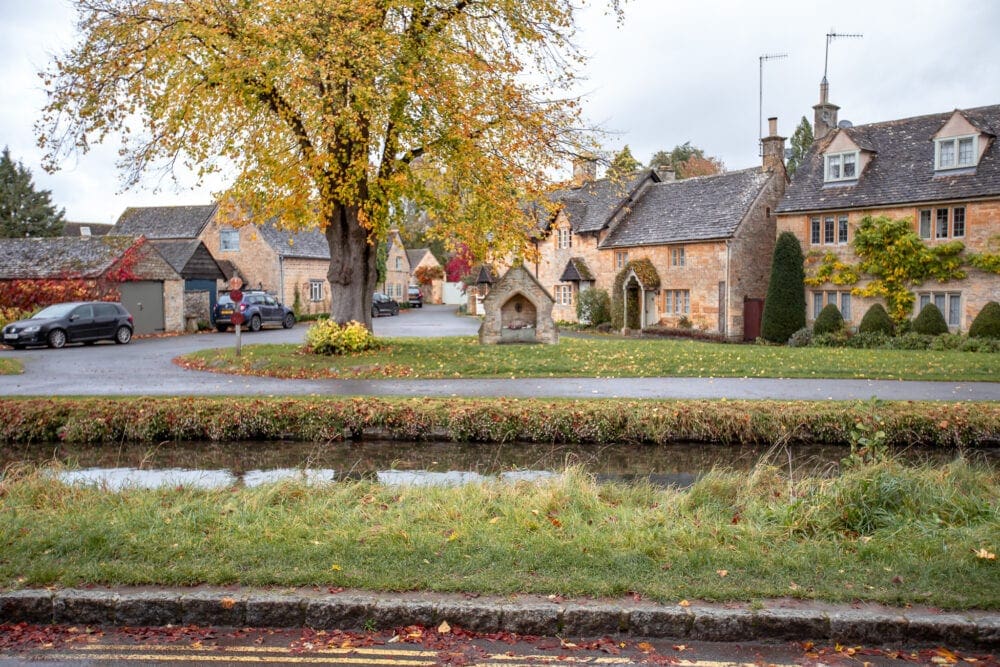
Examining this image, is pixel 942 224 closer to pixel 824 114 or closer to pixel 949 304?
pixel 949 304

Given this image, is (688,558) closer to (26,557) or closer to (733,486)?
(733,486)

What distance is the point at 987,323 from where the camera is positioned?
2944cm

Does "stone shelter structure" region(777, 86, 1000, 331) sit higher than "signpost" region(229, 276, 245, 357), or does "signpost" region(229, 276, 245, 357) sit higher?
"stone shelter structure" region(777, 86, 1000, 331)

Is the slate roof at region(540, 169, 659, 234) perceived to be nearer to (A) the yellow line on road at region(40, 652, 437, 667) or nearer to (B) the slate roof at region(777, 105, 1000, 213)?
(B) the slate roof at region(777, 105, 1000, 213)

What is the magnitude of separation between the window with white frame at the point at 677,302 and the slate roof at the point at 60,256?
27051mm

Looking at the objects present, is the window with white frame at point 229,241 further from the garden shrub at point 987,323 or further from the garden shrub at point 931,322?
the garden shrub at point 987,323

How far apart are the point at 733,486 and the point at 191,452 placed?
9190 mm

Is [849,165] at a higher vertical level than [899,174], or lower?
higher

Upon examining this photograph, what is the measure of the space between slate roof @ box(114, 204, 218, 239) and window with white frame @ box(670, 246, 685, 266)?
30647mm

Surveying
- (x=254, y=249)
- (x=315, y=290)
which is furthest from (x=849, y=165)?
(x=254, y=249)

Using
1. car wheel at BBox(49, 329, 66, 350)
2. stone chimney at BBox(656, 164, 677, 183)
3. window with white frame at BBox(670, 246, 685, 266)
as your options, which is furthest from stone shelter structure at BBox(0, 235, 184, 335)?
stone chimney at BBox(656, 164, 677, 183)

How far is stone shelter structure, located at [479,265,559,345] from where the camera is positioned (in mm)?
27531

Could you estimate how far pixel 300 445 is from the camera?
45.9ft

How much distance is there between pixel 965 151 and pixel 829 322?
877 cm
